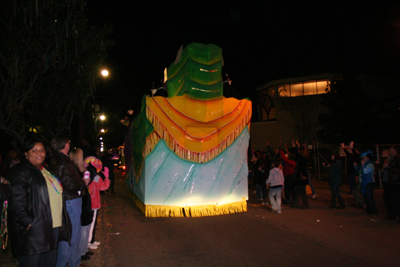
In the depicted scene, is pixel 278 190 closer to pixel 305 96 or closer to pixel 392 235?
pixel 392 235

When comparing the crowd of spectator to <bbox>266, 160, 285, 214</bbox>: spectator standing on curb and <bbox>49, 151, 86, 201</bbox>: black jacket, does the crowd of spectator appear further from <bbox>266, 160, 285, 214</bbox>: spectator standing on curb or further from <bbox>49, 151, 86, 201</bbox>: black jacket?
<bbox>266, 160, 285, 214</bbox>: spectator standing on curb

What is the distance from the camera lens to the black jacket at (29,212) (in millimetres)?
2840

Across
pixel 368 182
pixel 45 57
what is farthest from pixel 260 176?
pixel 45 57

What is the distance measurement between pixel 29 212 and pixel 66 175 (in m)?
0.84

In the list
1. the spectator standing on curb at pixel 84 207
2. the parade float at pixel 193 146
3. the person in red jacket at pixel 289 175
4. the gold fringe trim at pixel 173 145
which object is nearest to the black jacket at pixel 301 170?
the person in red jacket at pixel 289 175

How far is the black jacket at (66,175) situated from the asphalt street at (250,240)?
56.4 inches

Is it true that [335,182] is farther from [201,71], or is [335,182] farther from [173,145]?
[201,71]

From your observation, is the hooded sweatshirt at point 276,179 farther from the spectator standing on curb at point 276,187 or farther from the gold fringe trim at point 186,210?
the gold fringe trim at point 186,210

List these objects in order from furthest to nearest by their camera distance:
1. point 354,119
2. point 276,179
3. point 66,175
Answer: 1. point 354,119
2. point 276,179
3. point 66,175

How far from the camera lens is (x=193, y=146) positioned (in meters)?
7.58

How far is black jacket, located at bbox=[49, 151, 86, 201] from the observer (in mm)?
3680

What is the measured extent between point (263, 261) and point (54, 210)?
3050 mm

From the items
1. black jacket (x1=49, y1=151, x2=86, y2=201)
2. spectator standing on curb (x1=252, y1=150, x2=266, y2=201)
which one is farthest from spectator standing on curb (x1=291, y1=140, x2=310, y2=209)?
black jacket (x1=49, y1=151, x2=86, y2=201)

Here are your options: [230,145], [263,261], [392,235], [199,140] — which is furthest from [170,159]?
[392,235]
